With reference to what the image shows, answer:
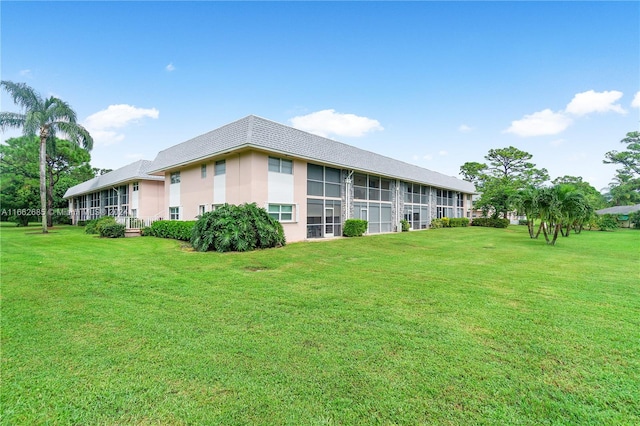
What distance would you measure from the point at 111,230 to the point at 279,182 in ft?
36.7

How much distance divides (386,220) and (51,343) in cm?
2120

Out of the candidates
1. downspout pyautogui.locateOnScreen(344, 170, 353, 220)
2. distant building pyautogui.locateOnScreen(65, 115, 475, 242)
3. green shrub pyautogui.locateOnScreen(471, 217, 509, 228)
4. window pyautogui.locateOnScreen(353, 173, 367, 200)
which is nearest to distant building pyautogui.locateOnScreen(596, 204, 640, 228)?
green shrub pyautogui.locateOnScreen(471, 217, 509, 228)

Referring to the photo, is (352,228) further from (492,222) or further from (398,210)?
(492,222)

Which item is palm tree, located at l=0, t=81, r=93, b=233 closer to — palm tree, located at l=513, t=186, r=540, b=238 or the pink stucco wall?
the pink stucco wall

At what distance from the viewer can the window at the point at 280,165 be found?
14.7m

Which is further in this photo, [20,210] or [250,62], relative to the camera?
[20,210]

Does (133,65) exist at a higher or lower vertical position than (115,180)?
higher

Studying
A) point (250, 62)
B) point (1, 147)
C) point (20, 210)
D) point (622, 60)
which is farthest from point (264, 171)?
point (1, 147)

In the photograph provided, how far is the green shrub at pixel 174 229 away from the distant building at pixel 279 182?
4.72 ft

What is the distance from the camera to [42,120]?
65.5 feet

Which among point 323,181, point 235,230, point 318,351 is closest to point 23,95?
point 235,230

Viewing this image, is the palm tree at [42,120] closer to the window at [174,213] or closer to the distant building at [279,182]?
the distant building at [279,182]

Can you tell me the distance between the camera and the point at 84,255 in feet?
33.2

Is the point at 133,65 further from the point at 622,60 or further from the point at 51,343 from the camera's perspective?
the point at 622,60
